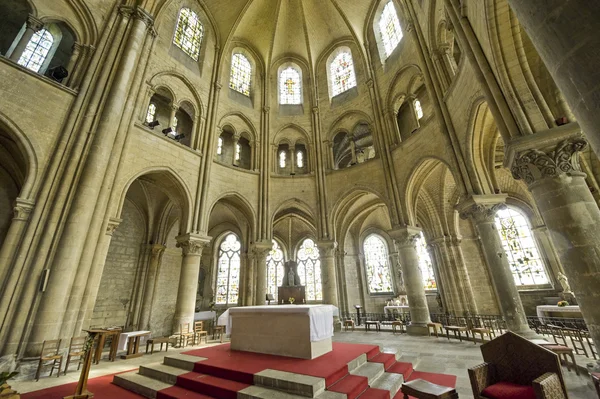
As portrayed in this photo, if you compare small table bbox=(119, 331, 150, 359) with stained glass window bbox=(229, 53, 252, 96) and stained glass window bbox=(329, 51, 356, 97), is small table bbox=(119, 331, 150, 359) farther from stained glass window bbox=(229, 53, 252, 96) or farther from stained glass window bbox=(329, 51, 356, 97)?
stained glass window bbox=(329, 51, 356, 97)

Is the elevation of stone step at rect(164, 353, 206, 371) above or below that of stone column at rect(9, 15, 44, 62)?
below

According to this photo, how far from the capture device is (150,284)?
12.9 meters

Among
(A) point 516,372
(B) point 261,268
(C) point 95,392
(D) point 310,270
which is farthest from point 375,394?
(D) point 310,270

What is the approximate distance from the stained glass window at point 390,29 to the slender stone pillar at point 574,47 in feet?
42.0

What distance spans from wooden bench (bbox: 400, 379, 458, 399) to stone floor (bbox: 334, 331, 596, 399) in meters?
1.51

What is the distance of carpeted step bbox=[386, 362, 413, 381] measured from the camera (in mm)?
4805

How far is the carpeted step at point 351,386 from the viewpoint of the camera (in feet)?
11.7

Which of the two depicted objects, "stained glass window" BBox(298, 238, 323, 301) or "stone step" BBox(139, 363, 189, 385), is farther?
"stained glass window" BBox(298, 238, 323, 301)

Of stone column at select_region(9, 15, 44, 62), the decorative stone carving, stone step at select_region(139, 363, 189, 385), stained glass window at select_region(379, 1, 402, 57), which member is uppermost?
stained glass window at select_region(379, 1, 402, 57)

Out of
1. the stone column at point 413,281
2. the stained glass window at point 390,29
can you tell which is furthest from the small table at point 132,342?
the stained glass window at point 390,29

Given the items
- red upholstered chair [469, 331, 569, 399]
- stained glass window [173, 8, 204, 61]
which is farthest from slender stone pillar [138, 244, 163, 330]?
red upholstered chair [469, 331, 569, 399]

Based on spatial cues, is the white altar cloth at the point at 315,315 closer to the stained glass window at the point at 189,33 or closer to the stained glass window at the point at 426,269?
the stained glass window at the point at 426,269

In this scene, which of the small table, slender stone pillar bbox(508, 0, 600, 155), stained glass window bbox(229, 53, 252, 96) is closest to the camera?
slender stone pillar bbox(508, 0, 600, 155)

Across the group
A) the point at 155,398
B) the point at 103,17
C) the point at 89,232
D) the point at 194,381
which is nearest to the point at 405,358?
the point at 194,381
